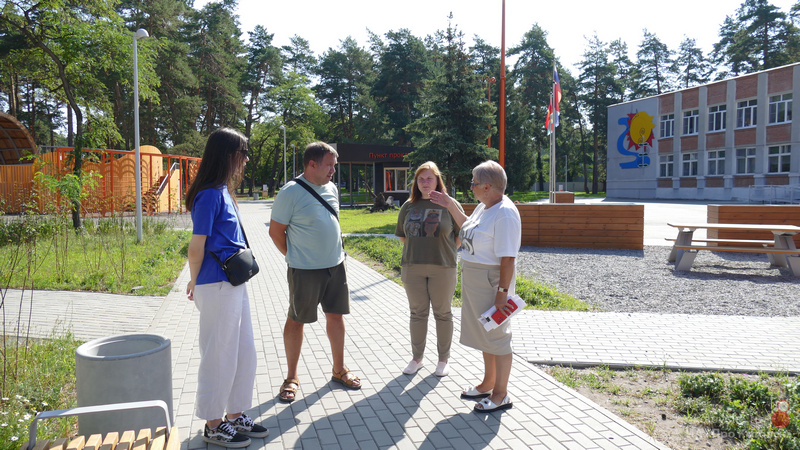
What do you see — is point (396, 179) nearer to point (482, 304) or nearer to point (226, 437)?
point (482, 304)

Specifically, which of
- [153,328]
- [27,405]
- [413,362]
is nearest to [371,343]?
[413,362]

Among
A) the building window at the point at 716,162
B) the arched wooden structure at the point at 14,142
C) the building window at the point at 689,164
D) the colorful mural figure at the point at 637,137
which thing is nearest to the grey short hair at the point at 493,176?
the arched wooden structure at the point at 14,142

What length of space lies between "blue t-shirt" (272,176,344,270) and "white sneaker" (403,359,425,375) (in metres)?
1.29

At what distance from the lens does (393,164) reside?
36719 millimetres

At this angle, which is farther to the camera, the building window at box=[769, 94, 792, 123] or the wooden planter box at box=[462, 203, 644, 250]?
the building window at box=[769, 94, 792, 123]

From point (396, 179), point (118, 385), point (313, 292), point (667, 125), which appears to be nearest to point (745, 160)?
point (667, 125)

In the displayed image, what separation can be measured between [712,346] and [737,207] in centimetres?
983

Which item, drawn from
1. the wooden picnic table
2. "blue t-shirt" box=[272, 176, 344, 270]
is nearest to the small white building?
the wooden picnic table

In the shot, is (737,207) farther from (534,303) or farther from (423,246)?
(423,246)

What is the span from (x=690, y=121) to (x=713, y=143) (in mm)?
3358

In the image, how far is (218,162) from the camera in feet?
10.8

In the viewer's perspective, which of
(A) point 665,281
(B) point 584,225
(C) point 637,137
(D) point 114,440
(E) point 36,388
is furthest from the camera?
(C) point 637,137

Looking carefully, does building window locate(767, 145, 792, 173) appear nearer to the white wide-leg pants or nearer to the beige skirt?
the beige skirt

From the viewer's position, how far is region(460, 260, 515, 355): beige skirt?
3.83 m
